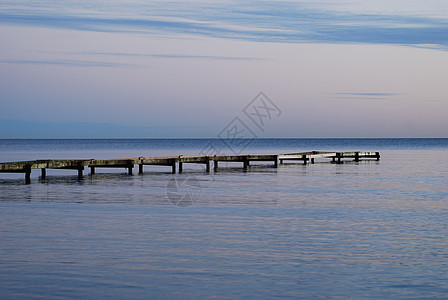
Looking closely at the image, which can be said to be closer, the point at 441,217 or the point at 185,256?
the point at 185,256

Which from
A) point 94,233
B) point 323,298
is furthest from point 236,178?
point 323,298

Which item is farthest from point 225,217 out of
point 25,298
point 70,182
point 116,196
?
point 70,182

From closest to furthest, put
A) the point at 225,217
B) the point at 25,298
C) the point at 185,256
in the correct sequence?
the point at 25,298 → the point at 185,256 → the point at 225,217

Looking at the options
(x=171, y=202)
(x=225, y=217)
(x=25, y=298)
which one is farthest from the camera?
(x=171, y=202)

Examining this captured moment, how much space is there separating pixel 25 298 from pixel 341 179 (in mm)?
30711

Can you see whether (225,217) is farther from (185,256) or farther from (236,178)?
(236,178)

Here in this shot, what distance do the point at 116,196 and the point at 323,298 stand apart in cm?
1799

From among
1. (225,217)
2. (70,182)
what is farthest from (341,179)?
(225,217)

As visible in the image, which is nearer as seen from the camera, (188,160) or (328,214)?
(328,214)

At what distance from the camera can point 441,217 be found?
21094 millimetres

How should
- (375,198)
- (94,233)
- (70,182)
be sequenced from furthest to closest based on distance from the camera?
(70,182) → (375,198) → (94,233)

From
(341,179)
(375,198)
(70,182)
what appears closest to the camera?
(375,198)

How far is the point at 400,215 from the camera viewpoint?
21641 millimetres

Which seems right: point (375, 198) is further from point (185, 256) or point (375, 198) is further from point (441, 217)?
point (185, 256)
